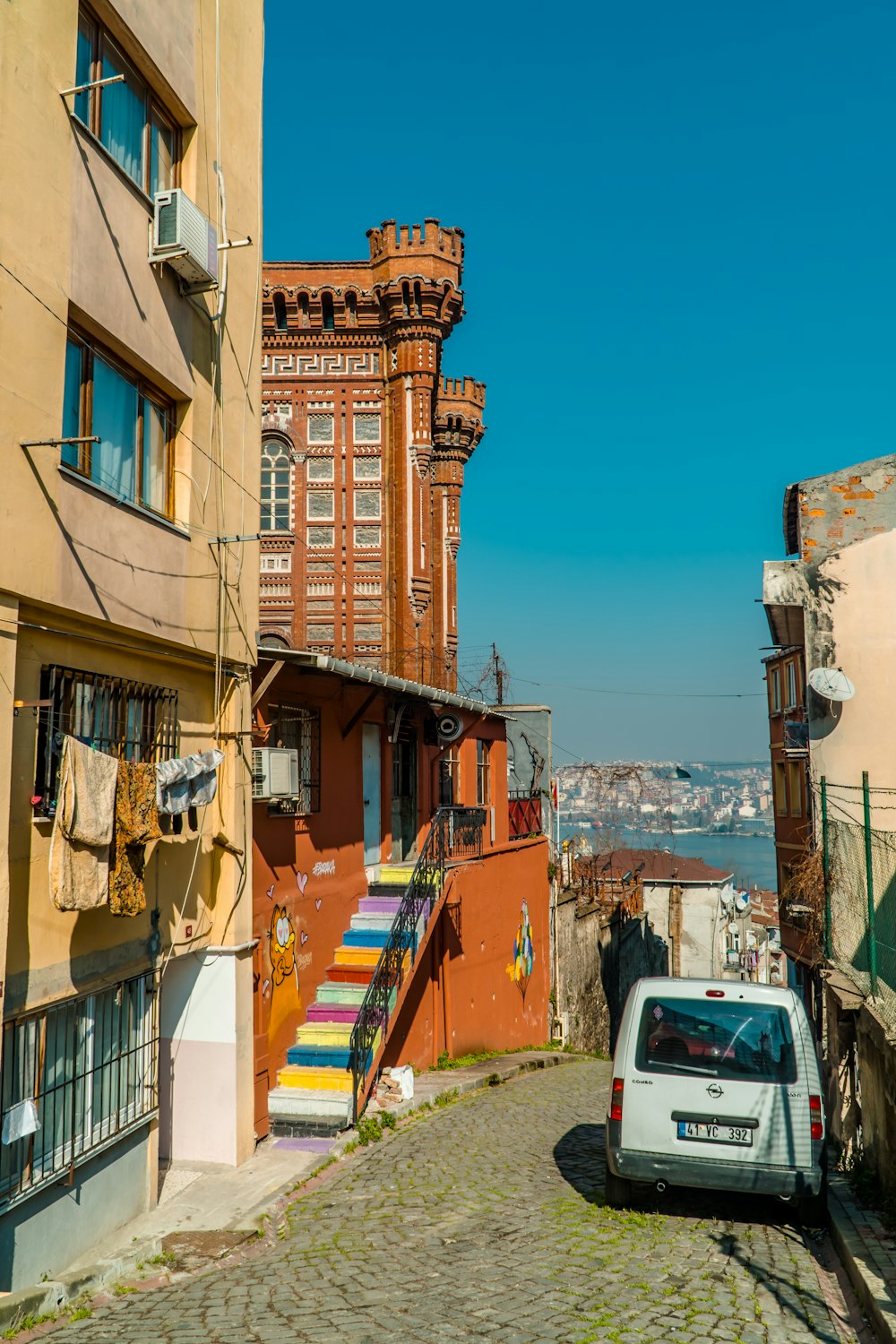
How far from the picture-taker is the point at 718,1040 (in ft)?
26.2

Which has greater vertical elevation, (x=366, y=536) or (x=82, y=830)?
(x=366, y=536)

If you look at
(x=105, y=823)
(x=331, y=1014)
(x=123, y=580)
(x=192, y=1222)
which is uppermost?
(x=123, y=580)

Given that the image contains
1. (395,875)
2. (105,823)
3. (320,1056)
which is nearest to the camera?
(105,823)

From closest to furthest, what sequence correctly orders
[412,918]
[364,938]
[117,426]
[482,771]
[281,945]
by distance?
[117,426] → [281,945] → [364,938] → [412,918] → [482,771]

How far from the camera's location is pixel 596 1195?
8688mm

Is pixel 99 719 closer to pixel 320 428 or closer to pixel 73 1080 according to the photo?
pixel 73 1080

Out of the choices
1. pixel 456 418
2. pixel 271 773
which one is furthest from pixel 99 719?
pixel 456 418

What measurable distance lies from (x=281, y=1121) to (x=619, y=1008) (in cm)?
2443

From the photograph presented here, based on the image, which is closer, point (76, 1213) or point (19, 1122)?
point (19, 1122)

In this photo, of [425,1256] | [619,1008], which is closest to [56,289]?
[425,1256]

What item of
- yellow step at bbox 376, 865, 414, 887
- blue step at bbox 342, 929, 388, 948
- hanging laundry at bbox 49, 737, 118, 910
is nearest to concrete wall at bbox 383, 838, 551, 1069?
yellow step at bbox 376, 865, 414, 887

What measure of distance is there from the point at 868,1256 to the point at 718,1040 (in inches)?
67.7

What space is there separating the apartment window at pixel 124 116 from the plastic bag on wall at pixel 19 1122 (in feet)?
22.9

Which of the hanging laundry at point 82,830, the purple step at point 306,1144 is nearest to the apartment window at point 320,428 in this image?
the purple step at point 306,1144
